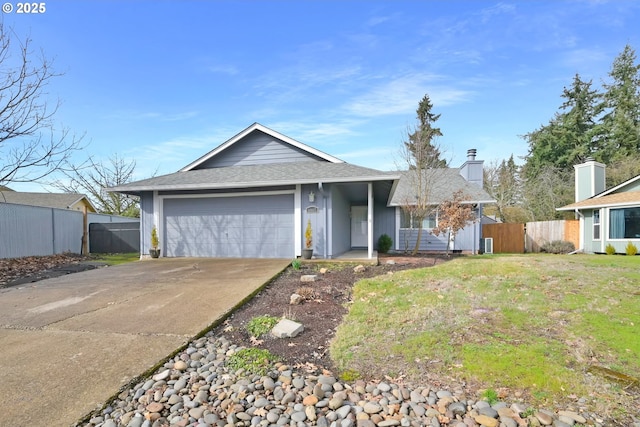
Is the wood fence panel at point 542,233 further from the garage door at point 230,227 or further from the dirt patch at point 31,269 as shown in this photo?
the dirt patch at point 31,269

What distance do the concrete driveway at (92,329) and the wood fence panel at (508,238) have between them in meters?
13.4

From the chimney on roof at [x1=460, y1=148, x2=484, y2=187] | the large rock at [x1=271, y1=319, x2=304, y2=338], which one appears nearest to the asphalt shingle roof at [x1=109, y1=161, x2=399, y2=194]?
the large rock at [x1=271, y1=319, x2=304, y2=338]

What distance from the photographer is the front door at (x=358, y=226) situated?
14984 mm

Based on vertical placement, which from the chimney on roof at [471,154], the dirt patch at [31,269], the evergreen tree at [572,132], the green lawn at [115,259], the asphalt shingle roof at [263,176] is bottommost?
the green lawn at [115,259]

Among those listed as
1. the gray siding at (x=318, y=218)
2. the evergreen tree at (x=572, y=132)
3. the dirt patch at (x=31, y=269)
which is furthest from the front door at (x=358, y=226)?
the evergreen tree at (x=572, y=132)

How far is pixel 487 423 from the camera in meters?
2.26

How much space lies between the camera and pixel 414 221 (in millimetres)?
14336

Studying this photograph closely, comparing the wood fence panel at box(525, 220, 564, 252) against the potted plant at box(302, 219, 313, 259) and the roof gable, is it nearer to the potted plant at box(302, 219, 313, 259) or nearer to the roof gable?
the roof gable

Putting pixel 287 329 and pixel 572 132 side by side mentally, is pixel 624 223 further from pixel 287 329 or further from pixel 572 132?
pixel 287 329

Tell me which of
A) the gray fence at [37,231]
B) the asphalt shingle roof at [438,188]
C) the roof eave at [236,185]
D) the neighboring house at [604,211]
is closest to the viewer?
the roof eave at [236,185]

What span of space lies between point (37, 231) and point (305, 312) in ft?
44.6

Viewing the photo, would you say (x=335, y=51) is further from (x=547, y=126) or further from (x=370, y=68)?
(x=547, y=126)

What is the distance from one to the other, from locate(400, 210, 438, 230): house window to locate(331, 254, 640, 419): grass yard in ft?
26.1

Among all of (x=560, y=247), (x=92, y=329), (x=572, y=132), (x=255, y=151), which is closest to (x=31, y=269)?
(x=92, y=329)
